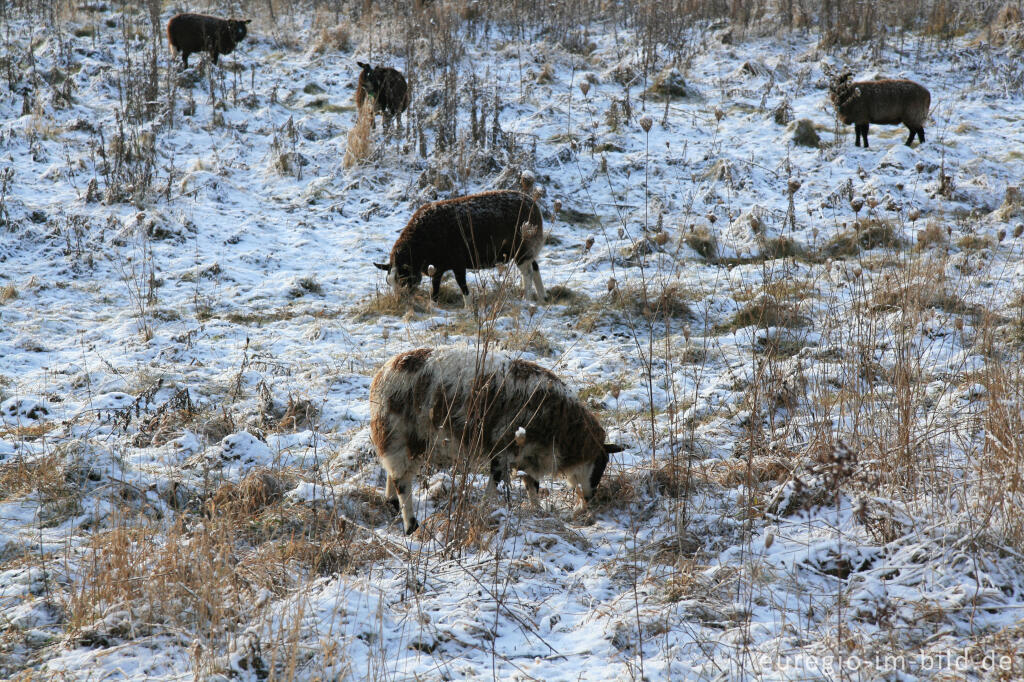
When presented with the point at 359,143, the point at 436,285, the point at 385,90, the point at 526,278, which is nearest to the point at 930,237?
the point at 526,278

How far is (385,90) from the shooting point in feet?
42.1

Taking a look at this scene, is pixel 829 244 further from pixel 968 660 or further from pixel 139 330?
pixel 139 330

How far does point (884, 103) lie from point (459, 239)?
8319 millimetres

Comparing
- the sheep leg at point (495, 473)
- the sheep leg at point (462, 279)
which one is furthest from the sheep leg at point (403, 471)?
the sheep leg at point (462, 279)

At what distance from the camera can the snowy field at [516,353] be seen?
3076 mm

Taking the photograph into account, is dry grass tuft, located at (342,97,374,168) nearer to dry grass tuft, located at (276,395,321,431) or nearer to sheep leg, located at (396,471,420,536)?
dry grass tuft, located at (276,395,321,431)

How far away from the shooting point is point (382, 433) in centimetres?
441

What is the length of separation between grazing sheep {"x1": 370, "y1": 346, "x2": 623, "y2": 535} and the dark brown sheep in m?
12.8

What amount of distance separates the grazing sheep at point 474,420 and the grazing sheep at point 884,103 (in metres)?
10.4

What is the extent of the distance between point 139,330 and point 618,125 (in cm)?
894

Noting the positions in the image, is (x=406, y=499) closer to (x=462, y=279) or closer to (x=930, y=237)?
(x=462, y=279)

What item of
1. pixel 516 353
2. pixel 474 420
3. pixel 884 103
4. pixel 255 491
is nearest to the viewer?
pixel 474 420

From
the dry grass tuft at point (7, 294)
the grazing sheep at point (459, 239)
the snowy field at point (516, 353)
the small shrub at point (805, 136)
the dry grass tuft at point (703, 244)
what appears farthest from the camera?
the small shrub at point (805, 136)

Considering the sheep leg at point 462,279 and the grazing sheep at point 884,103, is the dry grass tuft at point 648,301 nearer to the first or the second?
the sheep leg at point 462,279
